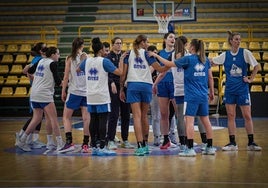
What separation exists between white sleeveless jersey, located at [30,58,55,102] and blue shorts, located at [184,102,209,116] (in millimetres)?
2198

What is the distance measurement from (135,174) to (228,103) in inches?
116

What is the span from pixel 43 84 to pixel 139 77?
162cm

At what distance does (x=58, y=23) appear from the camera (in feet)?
71.2

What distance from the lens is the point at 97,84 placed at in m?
8.25

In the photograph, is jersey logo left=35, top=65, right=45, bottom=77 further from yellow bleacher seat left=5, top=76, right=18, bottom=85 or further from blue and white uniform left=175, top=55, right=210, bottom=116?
yellow bleacher seat left=5, top=76, right=18, bottom=85

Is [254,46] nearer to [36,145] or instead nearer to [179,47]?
[179,47]

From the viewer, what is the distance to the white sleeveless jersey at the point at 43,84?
29.0 feet

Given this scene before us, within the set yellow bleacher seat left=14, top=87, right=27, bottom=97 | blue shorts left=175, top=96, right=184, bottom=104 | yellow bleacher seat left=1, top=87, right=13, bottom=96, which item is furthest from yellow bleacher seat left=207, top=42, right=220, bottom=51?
blue shorts left=175, top=96, right=184, bottom=104

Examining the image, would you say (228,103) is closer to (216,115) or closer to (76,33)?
(216,115)

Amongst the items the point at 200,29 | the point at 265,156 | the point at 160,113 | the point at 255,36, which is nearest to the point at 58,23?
the point at 200,29

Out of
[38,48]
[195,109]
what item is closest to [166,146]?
[195,109]

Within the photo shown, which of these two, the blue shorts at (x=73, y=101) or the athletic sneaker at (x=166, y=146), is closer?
the blue shorts at (x=73, y=101)

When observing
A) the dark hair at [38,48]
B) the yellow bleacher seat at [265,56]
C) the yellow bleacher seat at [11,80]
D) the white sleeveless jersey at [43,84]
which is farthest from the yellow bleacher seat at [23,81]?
the white sleeveless jersey at [43,84]

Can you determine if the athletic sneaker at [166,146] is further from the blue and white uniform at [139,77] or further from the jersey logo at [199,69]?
the jersey logo at [199,69]
